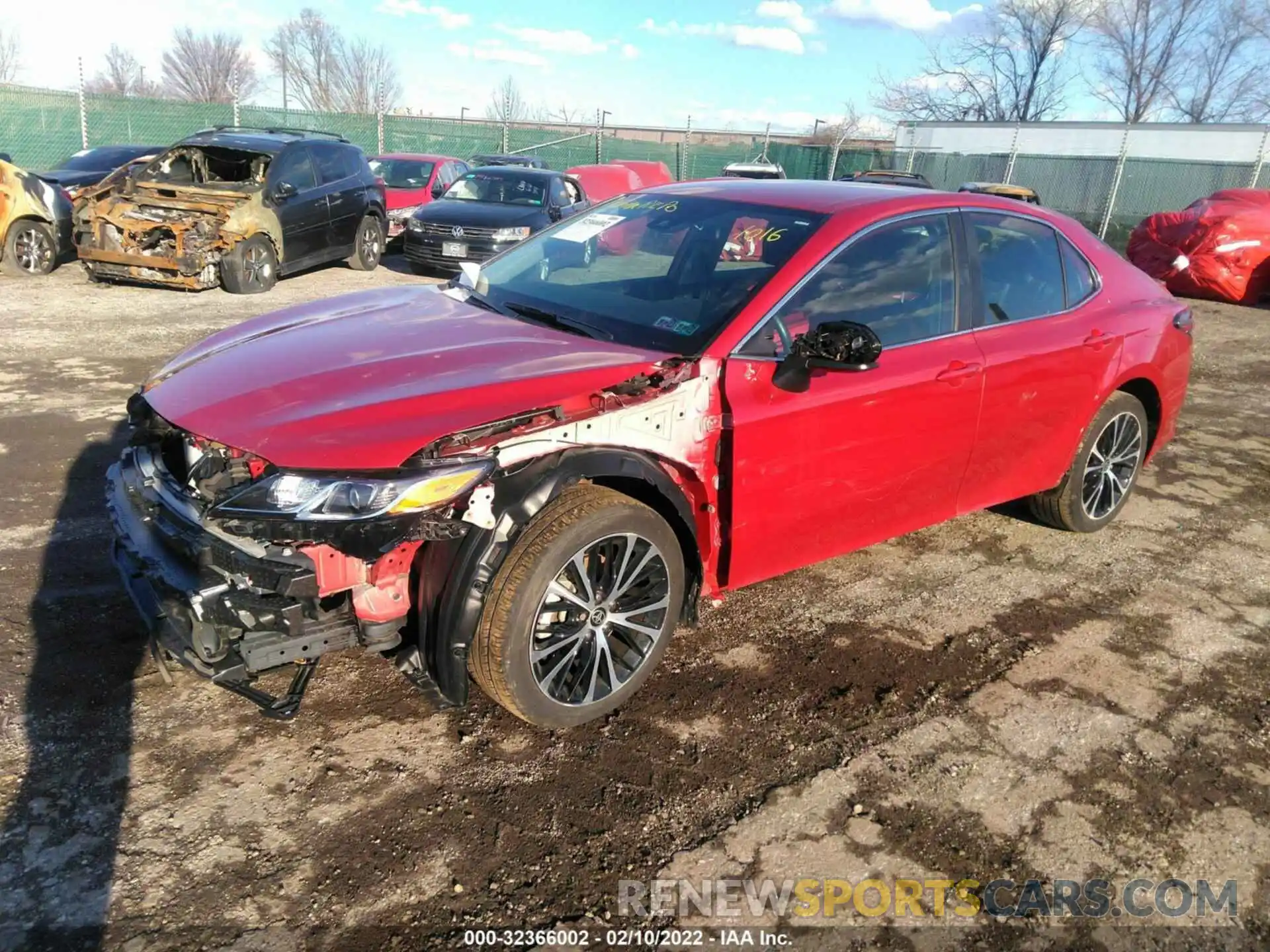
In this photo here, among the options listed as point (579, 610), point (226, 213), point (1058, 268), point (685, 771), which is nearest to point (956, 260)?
point (1058, 268)

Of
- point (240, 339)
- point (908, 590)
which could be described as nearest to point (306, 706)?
point (240, 339)

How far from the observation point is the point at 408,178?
1609cm

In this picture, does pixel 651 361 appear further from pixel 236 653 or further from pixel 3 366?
pixel 3 366

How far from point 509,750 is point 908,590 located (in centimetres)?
221

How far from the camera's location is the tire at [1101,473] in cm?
473

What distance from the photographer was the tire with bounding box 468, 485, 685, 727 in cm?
281

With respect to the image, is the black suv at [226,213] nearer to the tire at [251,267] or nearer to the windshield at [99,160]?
the tire at [251,267]

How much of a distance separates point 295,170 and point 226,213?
1.46 metres

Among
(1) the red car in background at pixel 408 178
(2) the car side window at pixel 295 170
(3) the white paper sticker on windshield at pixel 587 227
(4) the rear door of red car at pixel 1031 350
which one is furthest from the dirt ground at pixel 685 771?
(1) the red car in background at pixel 408 178

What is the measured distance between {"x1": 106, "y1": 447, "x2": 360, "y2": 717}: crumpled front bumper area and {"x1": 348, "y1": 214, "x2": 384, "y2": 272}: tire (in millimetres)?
11028

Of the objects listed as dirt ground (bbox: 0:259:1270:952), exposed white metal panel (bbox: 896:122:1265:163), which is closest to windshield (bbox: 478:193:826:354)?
dirt ground (bbox: 0:259:1270:952)

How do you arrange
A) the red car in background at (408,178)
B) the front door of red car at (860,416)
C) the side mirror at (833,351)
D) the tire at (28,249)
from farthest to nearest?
the red car in background at (408,178) < the tire at (28,249) < the front door of red car at (860,416) < the side mirror at (833,351)

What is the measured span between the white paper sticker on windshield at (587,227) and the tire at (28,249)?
9.85 meters

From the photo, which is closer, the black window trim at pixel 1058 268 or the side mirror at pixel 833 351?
the side mirror at pixel 833 351
